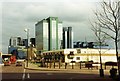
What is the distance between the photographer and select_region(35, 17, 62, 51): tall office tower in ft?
456

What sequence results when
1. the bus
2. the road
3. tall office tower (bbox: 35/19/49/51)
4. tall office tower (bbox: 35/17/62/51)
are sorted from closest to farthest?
the road
the bus
tall office tower (bbox: 35/19/49/51)
tall office tower (bbox: 35/17/62/51)

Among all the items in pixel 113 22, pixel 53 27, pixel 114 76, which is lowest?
pixel 114 76

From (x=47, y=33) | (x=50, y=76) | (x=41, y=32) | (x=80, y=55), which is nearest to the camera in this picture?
(x=50, y=76)

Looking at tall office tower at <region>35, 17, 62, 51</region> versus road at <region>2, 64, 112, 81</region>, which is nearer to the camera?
road at <region>2, 64, 112, 81</region>

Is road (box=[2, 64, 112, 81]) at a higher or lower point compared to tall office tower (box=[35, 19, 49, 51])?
lower

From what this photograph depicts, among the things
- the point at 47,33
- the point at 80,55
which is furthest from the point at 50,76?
the point at 47,33

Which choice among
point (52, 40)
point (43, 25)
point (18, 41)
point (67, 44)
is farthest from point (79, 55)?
point (18, 41)

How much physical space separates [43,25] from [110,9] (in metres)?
114

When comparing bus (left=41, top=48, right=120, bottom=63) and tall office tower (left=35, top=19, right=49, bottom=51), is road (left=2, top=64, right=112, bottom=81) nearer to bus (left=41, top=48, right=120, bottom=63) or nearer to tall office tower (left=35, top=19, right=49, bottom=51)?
bus (left=41, top=48, right=120, bottom=63)

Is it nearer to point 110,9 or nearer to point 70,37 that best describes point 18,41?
point 70,37

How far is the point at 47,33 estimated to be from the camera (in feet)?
460

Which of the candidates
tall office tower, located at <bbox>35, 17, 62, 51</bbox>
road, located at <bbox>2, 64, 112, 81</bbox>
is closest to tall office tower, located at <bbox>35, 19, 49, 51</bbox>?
tall office tower, located at <bbox>35, 17, 62, 51</bbox>

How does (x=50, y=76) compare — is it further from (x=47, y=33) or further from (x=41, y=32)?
(x=41, y=32)

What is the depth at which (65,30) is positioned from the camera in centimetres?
18312
